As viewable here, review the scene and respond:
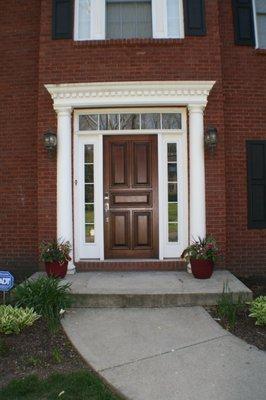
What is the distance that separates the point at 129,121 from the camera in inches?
277

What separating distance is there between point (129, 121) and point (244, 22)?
284cm

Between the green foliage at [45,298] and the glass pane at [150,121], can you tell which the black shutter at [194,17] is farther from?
the green foliage at [45,298]

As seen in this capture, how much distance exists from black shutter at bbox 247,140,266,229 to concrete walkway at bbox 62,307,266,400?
8.59 ft

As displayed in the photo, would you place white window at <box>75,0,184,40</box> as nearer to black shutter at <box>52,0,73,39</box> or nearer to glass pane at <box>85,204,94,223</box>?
black shutter at <box>52,0,73,39</box>

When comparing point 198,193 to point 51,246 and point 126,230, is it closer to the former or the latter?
point 126,230

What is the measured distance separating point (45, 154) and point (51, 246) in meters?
1.61

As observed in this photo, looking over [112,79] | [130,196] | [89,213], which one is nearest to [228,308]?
[130,196]

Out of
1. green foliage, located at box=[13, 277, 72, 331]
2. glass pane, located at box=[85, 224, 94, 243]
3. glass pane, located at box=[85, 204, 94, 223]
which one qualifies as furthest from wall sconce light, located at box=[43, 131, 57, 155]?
green foliage, located at box=[13, 277, 72, 331]

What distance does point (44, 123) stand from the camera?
688 centimetres

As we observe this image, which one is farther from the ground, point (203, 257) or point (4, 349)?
point (203, 257)

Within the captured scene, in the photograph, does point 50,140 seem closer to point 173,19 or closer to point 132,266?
point 132,266

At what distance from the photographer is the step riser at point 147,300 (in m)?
5.35

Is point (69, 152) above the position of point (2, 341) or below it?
above

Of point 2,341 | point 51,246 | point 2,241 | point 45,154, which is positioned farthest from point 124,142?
point 2,341
